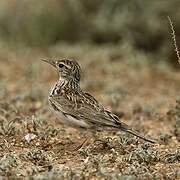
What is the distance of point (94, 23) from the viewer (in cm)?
1304

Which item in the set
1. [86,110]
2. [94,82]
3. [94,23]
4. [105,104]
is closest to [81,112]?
[86,110]

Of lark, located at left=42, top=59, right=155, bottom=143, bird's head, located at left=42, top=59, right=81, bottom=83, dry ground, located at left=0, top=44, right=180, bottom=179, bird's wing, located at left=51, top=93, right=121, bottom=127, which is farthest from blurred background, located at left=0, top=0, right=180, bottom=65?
bird's wing, located at left=51, top=93, right=121, bottom=127

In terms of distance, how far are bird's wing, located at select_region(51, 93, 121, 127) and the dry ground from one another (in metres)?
0.27

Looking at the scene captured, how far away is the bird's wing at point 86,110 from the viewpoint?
6.75 m

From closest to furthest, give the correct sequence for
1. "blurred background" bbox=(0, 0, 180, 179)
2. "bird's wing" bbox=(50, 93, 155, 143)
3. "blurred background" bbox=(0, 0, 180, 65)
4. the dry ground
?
the dry ground
"blurred background" bbox=(0, 0, 180, 179)
"bird's wing" bbox=(50, 93, 155, 143)
"blurred background" bbox=(0, 0, 180, 65)

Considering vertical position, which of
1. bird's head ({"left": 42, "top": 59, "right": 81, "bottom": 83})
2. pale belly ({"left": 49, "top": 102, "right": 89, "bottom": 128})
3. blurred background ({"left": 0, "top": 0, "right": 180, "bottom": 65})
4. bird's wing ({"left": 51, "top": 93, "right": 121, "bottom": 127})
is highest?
blurred background ({"left": 0, "top": 0, "right": 180, "bottom": 65})

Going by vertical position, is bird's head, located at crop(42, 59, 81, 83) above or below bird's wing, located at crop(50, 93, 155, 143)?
above

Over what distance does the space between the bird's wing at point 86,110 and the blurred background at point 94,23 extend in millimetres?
5449

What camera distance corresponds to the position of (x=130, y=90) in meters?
10.4

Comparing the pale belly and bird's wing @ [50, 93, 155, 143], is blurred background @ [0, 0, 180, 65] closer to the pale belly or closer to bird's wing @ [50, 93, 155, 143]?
bird's wing @ [50, 93, 155, 143]

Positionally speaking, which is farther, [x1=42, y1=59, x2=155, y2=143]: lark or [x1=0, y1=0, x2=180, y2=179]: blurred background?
[x1=42, y1=59, x2=155, y2=143]: lark

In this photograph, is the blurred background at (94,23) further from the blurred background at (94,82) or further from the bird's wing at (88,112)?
the bird's wing at (88,112)

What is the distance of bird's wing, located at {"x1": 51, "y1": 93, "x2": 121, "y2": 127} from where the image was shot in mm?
6750

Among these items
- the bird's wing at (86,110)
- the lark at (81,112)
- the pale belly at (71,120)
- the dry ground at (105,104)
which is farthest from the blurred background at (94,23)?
the pale belly at (71,120)
